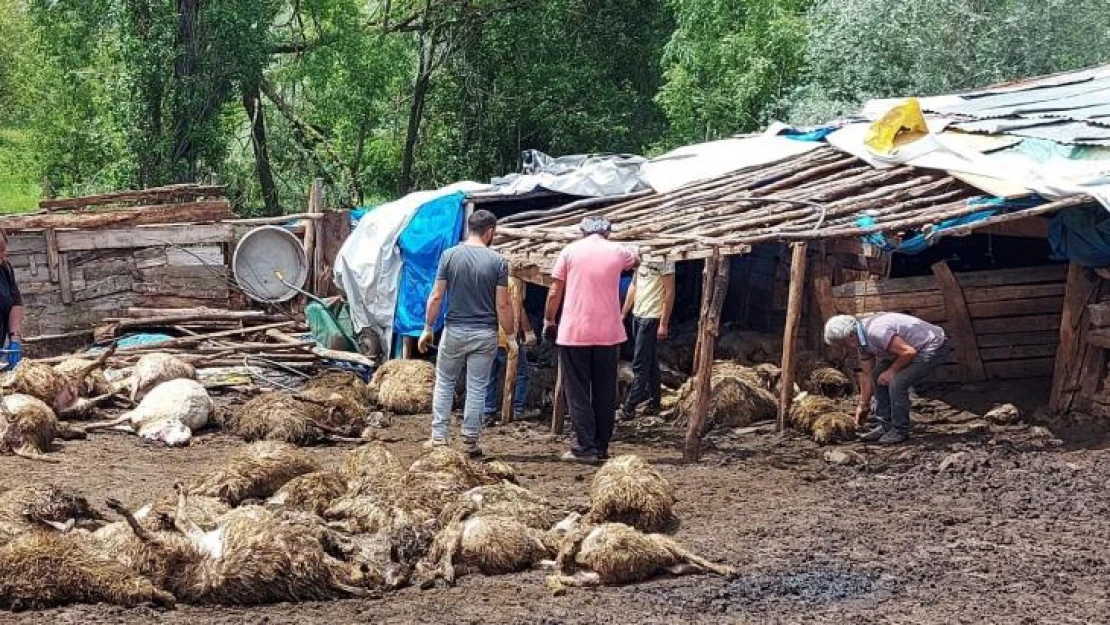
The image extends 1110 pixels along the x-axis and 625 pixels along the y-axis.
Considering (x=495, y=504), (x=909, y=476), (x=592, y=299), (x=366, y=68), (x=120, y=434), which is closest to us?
(x=495, y=504)

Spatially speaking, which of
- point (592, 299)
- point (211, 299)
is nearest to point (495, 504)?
point (592, 299)

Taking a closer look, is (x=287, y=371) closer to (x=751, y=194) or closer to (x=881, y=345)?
(x=751, y=194)

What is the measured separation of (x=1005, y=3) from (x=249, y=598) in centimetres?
1618

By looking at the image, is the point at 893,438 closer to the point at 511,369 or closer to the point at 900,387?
the point at 900,387

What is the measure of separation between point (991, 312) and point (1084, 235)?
1.63 m

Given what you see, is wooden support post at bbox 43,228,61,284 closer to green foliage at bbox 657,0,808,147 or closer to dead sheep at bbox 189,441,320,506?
dead sheep at bbox 189,441,320,506

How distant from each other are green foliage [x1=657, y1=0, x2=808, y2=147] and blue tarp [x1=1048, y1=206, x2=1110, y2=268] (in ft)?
37.9

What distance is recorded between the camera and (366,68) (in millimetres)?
24984

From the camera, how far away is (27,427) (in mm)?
10711

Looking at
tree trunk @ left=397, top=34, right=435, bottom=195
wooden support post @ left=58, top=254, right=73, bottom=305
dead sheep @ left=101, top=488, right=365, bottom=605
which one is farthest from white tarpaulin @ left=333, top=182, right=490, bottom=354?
tree trunk @ left=397, top=34, right=435, bottom=195

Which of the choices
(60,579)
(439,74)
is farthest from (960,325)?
(439,74)

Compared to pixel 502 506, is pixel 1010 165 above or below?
above

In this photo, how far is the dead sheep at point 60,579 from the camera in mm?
6539

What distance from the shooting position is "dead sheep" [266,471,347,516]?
821cm
